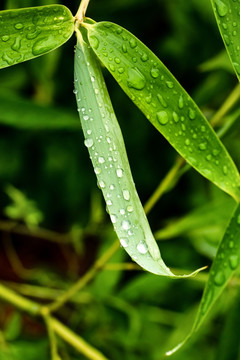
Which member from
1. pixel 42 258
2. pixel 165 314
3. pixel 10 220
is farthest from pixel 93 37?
pixel 42 258

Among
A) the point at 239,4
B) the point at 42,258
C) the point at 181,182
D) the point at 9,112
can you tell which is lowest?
the point at 42,258

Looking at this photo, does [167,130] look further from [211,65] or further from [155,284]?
[155,284]

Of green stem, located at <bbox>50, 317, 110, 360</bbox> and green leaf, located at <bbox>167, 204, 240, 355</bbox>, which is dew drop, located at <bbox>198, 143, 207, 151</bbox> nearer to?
green leaf, located at <bbox>167, 204, 240, 355</bbox>

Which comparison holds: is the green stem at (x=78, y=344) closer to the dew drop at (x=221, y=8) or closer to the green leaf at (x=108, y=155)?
the green leaf at (x=108, y=155)

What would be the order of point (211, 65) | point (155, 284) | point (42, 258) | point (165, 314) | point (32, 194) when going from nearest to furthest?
point (211, 65)
point (155, 284)
point (165, 314)
point (32, 194)
point (42, 258)

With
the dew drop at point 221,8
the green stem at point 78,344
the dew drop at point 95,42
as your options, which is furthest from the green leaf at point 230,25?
the green stem at point 78,344

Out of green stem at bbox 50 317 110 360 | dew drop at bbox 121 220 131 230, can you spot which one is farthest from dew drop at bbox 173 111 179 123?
green stem at bbox 50 317 110 360
